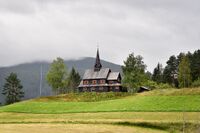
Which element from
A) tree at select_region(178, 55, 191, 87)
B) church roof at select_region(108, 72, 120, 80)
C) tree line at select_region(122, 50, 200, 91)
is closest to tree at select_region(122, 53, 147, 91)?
tree line at select_region(122, 50, 200, 91)

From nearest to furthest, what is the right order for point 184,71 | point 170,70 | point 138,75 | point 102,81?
point 138,75, point 102,81, point 184,71, point 170,70

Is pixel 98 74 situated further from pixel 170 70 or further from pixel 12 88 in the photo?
pixel 170 70

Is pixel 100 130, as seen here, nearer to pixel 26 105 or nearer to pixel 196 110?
pixel 196 110

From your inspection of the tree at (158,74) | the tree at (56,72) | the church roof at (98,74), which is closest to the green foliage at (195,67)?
the tree at (158,74)

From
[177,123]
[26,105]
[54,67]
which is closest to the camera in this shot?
[177,123]

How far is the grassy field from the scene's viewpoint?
5419cm

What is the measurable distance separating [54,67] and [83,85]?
13763mm

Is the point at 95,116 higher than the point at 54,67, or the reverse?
the point at 54,67

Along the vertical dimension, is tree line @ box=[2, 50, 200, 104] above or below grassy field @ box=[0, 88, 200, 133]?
above

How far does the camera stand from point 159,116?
207ft

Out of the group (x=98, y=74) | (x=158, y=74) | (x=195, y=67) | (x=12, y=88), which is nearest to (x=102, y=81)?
(x=98, y=74)

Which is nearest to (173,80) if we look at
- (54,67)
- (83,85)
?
(83,85)

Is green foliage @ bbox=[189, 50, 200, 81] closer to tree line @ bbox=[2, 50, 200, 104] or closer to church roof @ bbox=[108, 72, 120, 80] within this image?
tree line @ bbox=[2, 50, 200, 104]

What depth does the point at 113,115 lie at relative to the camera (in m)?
67.8
